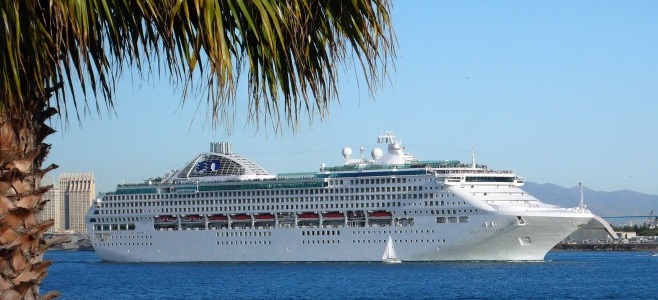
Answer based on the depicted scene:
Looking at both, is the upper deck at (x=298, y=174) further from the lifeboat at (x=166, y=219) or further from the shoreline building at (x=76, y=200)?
the shoreline building at (x=76, y=200)

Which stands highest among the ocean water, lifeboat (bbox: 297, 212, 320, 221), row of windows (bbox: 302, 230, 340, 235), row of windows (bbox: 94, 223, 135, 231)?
A: row of windows (bbox: 94, 223, 135, 231)

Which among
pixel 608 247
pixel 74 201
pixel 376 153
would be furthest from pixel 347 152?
pixel 74 201

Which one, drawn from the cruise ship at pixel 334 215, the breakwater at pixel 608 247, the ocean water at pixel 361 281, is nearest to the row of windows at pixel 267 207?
the cruise ship at pixel 334 215

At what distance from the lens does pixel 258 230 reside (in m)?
62.6

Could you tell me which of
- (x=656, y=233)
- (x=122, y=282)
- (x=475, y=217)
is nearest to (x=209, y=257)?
(x=122, y=282)

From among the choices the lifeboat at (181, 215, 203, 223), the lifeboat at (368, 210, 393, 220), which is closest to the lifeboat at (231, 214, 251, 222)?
the lifeboat at (181, 215, 203, 223)

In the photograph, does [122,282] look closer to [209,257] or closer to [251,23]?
[209,257]

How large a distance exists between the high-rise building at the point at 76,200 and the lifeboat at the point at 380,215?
425 ft

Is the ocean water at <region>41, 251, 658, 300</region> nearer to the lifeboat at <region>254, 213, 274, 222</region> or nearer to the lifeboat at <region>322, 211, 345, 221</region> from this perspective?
the lifeboat at <region>254, 213, 274, 222</region>

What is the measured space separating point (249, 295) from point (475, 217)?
1566 centimetres

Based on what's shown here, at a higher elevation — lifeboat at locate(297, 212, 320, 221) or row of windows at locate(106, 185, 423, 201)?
row of windows at locate(106, 185, 423, 201)

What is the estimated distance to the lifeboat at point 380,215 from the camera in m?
59.3

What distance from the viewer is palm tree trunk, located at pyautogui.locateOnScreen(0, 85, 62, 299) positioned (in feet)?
12.2

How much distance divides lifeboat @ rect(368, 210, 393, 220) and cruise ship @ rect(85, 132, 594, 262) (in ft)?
0.18
